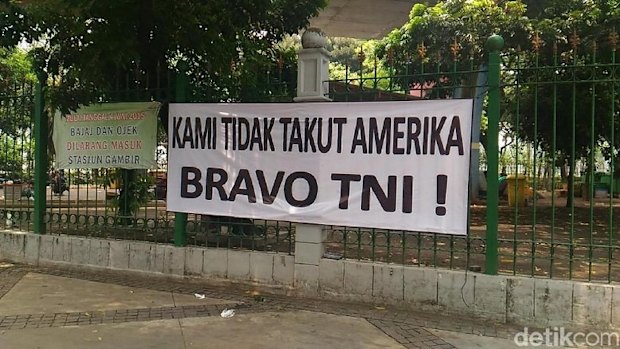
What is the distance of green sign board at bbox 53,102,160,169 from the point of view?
283 inches

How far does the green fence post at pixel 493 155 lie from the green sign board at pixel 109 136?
13.5 feet

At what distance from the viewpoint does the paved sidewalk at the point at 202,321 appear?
474 centimetres

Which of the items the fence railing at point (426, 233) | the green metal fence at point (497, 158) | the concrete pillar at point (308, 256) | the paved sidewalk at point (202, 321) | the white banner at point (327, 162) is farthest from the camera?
the concrete pillar at point (308, 256)

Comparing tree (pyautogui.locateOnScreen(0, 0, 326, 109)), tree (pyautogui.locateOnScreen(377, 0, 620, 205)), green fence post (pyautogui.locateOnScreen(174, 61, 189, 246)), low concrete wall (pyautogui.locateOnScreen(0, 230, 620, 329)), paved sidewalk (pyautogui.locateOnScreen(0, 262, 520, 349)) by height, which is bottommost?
paved sidewalk (pyautogui.locateOnScreen(0, 262, 520, 349))

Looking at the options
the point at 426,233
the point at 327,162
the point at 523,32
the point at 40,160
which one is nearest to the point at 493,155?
the point at 426,233

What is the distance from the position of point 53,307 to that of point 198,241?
1.84 metres

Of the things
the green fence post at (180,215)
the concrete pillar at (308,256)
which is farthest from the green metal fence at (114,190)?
the concrete pillar at (308,256)

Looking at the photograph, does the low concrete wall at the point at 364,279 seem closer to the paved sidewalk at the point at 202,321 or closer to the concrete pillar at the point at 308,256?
the concrete pillar at the point at 308,256

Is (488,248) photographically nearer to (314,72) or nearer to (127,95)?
(314,72)

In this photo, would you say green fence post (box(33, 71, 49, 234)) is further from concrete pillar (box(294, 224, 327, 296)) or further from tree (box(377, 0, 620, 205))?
tree (box(377, 0, 620, 205))

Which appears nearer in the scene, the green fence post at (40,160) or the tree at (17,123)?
the green fence post at (40,160)

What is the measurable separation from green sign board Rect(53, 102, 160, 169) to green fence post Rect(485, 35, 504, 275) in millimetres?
4103

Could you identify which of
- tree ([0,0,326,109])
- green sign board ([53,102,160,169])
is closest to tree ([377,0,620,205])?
tree ([0,0,326,109])

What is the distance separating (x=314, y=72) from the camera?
6195 mm
